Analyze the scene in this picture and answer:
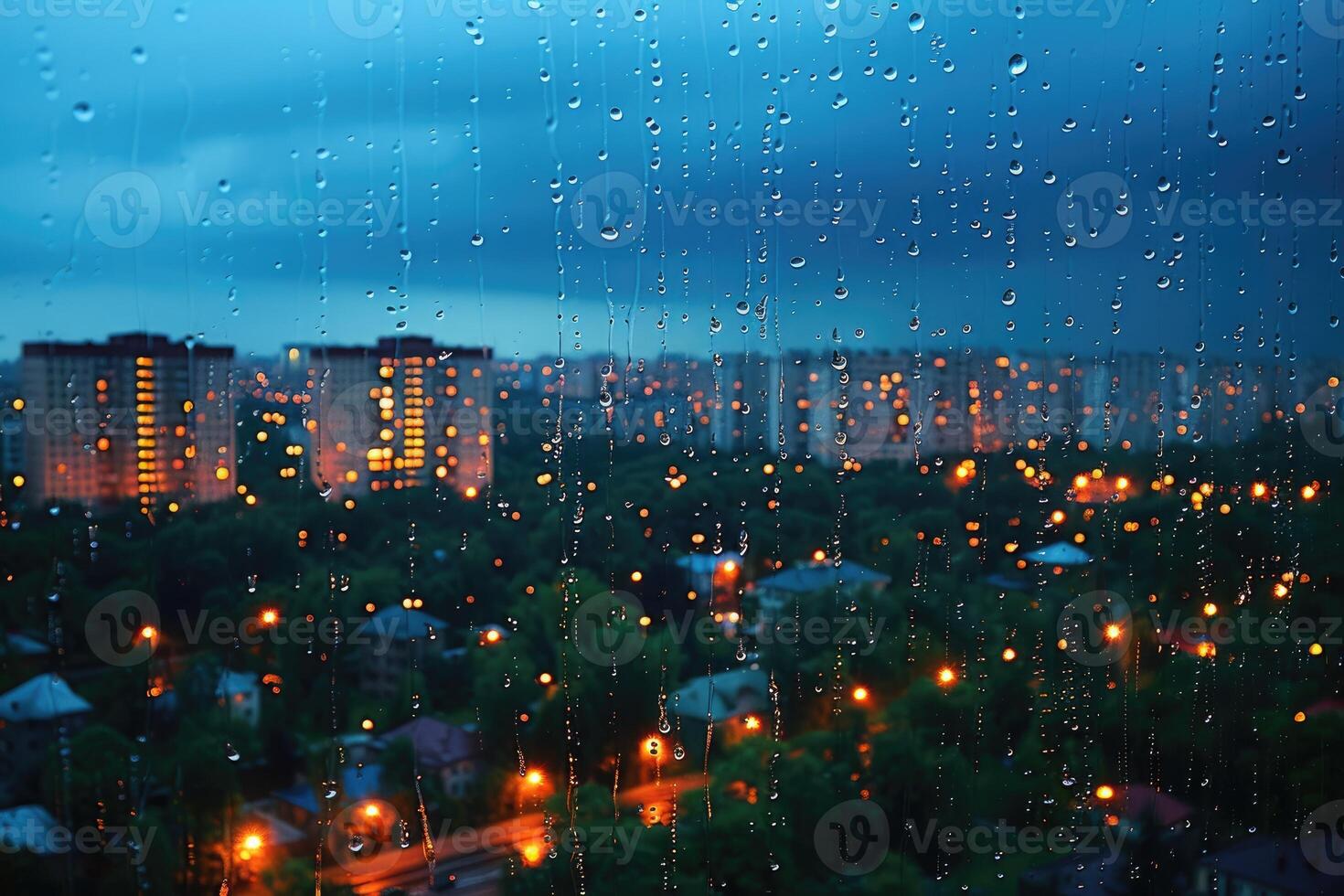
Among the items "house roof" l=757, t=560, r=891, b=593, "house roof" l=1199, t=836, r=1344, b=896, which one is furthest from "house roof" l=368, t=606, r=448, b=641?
"house roof" l=1199, t=836, r=1344, b=896

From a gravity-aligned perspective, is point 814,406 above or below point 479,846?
above

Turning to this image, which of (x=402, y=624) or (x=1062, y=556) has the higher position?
(x=1062, y=556)

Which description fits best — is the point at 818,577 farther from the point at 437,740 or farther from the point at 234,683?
the point at 234,683

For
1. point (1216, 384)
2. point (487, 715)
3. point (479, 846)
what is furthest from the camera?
point (1216, 384)

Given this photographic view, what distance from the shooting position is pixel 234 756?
2924mm

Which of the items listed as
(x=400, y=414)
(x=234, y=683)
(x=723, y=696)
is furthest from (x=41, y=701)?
(x=723, y=696)

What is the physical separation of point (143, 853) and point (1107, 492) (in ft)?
12.8

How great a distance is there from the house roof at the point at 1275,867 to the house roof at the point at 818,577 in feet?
5.63

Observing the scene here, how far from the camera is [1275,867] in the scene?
3199 millimetres

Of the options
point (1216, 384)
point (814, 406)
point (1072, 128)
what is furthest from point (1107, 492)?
point (1072, 128)

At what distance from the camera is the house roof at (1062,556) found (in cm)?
418

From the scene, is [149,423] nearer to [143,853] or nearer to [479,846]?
[143,853]

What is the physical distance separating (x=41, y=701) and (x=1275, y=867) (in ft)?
12.9

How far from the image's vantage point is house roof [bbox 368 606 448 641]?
139 inches
